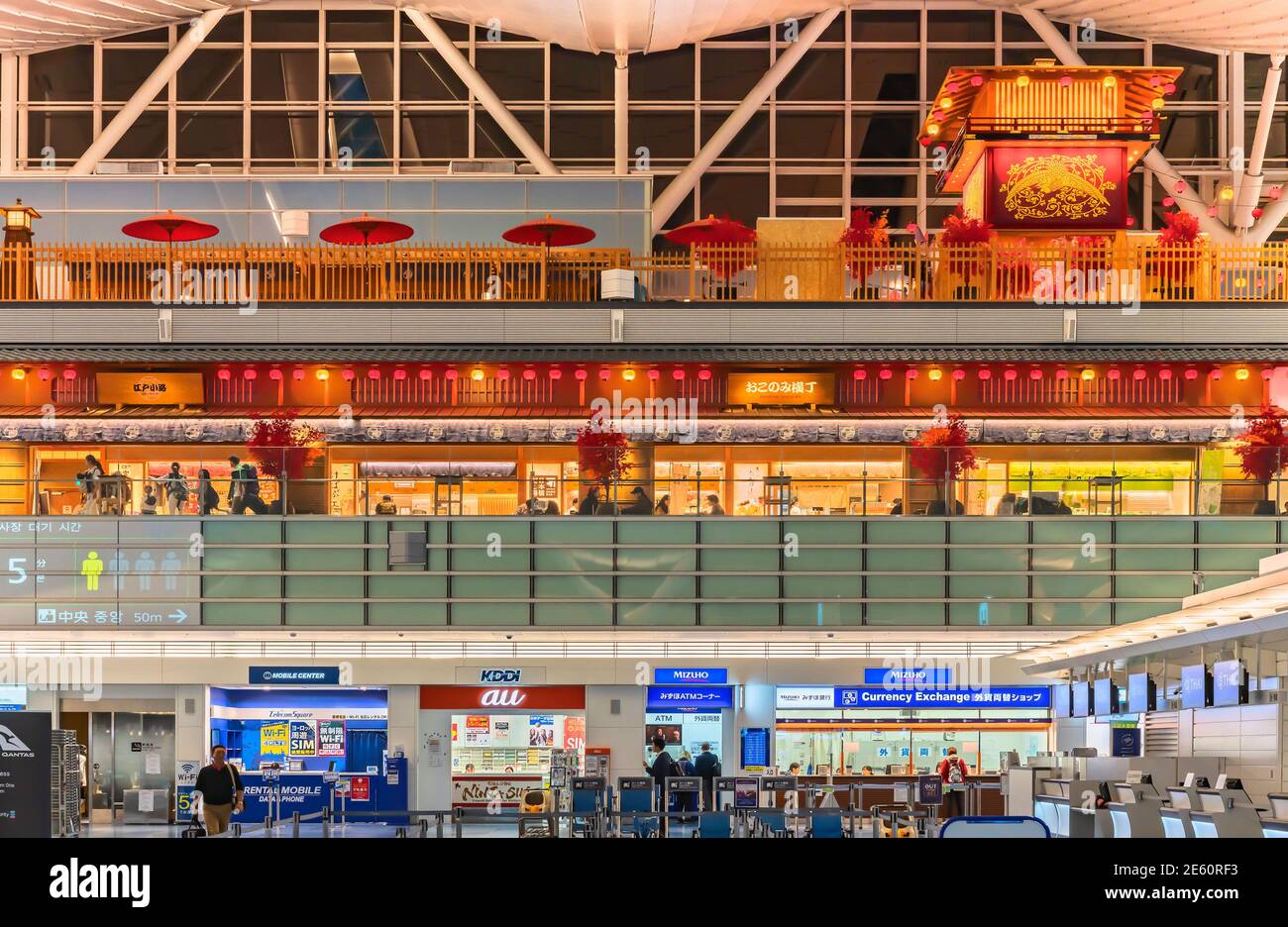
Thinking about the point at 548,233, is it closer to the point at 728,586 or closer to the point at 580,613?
the point at 580,613

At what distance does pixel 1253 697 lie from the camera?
705 inches

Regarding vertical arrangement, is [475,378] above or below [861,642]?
above

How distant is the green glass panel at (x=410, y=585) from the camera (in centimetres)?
2675

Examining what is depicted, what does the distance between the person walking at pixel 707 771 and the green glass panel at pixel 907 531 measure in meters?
4.42

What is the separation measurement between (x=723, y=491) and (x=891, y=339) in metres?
5.37

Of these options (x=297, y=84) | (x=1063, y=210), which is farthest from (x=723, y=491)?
(x=297, y=84)

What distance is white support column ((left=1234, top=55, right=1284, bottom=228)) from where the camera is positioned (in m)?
42.8

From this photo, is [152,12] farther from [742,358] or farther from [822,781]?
[822,781]

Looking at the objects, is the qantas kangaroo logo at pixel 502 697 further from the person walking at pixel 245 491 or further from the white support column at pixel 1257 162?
the white support column at pixel 1257 162

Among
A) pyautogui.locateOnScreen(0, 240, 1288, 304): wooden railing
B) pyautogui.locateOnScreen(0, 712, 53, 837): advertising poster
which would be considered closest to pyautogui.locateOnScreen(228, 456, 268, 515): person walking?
pyautogui.locateOnScreen(0, 240, 1288, 304): wooden railing

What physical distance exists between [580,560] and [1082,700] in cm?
830

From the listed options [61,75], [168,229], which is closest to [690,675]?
[168,229]

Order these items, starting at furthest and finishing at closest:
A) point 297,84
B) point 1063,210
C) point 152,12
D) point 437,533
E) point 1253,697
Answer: point 297,84
point 152,12
point 1063,210
point 437,533
point 1253,697

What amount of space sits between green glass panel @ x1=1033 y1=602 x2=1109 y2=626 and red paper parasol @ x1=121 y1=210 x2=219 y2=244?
16.9 meters
